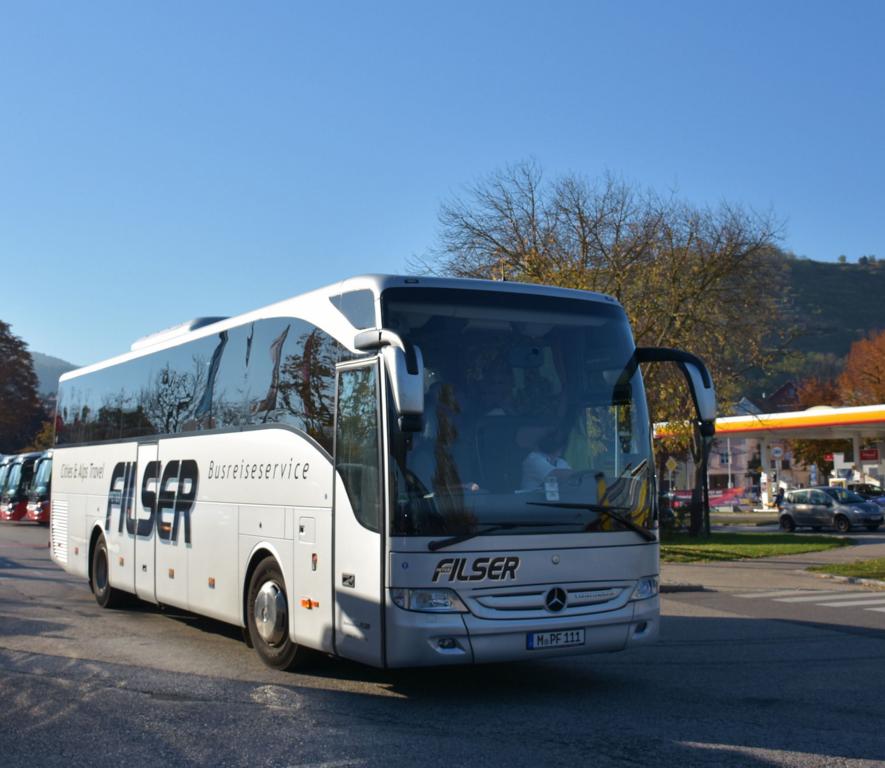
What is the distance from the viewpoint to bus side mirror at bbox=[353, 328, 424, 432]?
7352mm

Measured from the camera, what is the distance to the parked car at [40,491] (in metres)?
44.8

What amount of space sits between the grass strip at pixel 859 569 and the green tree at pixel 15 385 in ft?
236

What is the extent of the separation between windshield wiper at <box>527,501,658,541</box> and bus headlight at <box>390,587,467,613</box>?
0.97 meters

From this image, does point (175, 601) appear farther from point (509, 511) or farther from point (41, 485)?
point (41, 485)

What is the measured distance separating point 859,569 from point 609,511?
49.7 feet

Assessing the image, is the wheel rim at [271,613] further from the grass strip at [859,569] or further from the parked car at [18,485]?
the parked car at [18,485]

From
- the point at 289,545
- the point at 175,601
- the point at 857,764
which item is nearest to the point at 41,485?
the point at 175,601

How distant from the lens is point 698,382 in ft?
30.1

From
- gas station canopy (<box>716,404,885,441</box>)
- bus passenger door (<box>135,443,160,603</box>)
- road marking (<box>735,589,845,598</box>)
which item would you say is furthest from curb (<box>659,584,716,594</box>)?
gas station canopy (<box>716,404,885,441</box>)

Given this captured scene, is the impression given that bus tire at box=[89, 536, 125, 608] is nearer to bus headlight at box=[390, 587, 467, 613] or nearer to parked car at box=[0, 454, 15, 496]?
bus headlight at box=[390, 587, 467, 613]

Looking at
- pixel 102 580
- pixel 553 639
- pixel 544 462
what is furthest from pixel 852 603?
pixel 102 580

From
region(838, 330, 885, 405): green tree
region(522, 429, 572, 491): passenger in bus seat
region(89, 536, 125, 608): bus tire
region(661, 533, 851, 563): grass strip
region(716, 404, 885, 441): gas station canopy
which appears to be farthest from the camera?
region(838, 330, 885, 405): green tree

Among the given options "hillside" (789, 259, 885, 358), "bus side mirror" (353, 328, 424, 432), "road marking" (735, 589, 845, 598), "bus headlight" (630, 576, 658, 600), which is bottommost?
"road marking" (735, 589, 845, 598)

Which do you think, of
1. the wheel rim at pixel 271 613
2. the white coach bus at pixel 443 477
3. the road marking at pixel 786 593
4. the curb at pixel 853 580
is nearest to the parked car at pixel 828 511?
the curb at pixel 853 580
